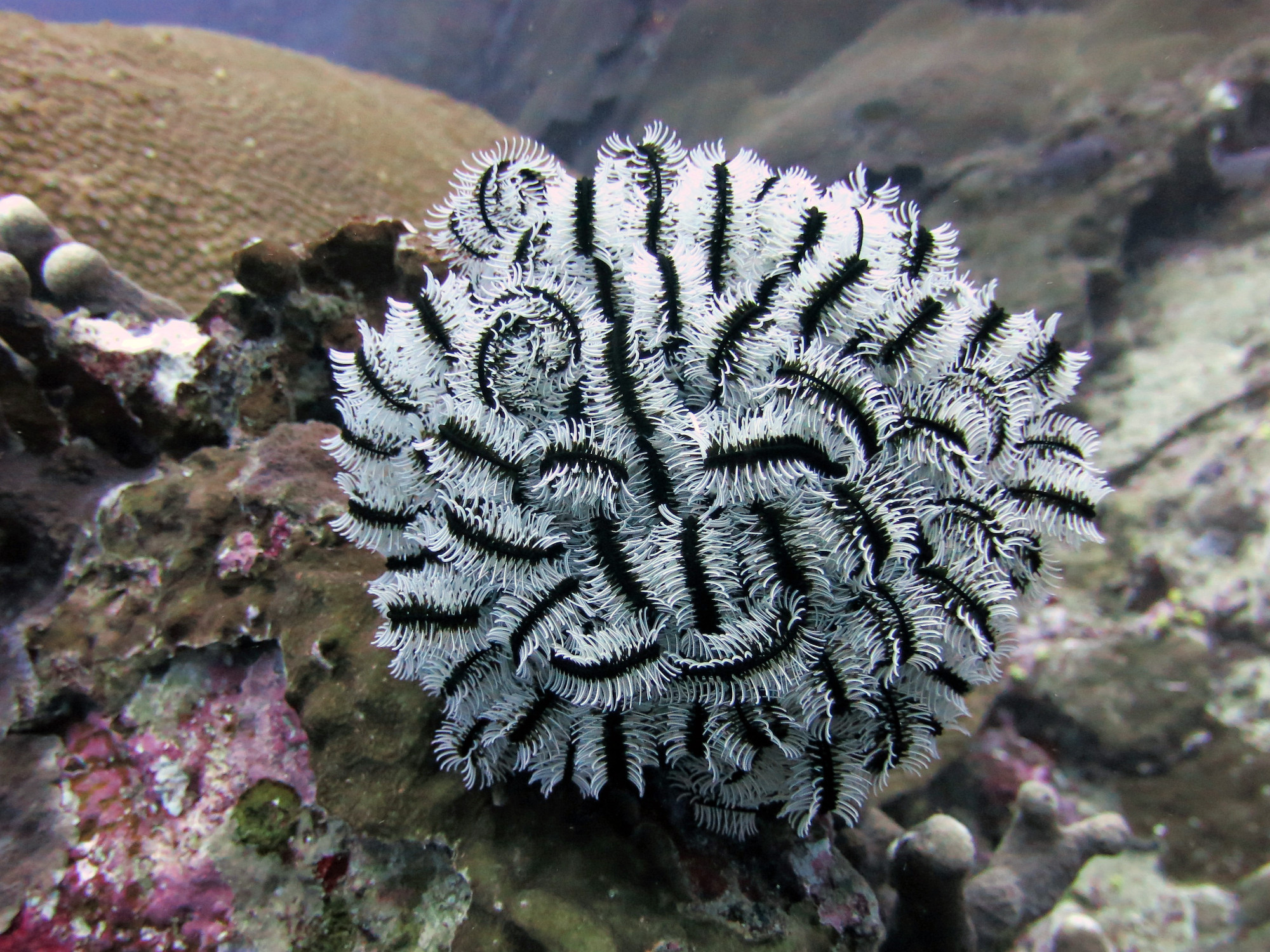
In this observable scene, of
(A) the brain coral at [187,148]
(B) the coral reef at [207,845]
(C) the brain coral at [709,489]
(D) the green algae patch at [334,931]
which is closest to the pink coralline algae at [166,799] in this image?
(B) the coral reef at [207,845]

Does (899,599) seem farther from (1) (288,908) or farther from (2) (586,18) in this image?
(2) (586,18)

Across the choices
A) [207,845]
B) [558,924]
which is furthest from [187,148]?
[558,924]

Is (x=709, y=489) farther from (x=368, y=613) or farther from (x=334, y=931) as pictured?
(x=334, y=931)

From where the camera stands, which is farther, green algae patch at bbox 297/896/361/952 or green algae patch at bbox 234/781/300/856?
green algae patch at bbox 234/781/300/856

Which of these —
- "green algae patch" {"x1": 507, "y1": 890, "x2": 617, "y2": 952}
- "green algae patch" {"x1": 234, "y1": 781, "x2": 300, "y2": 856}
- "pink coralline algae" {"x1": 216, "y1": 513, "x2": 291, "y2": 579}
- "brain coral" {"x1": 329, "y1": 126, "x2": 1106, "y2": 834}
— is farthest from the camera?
"pink coralline algae" {"x1": 216, "y1": 513, "x2": 291, "y2": 579}

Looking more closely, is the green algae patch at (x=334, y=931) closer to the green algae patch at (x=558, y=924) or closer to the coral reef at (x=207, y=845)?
the coral reef at (x=207, y=845)

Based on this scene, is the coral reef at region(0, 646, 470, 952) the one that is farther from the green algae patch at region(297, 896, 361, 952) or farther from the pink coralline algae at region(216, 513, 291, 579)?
the pink coralline algae at region(216, 513, 291, 579)

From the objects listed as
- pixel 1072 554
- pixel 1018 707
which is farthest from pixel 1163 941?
pixel 1072 554

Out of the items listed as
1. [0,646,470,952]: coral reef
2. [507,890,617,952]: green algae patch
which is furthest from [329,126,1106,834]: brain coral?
[0,646,470,952]: coral reef
